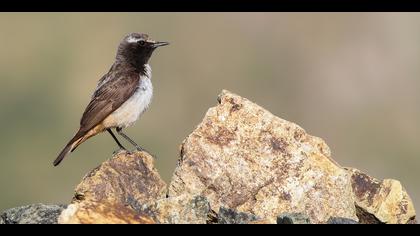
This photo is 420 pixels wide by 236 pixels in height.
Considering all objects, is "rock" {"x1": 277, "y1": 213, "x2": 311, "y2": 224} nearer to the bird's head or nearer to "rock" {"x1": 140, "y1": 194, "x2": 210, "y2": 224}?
"rock" {"x1": 140, "y1": 194, "x2": 210, "y2": 224}

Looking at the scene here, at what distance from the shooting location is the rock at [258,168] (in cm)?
1656

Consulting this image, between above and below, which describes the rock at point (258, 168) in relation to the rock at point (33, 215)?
above

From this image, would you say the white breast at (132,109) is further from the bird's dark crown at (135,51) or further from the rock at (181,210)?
the rock at (181,210)

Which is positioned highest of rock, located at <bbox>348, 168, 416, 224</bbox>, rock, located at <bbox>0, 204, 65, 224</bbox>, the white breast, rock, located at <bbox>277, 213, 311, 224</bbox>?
the white breast

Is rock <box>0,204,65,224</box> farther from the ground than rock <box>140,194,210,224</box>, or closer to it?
closer to it

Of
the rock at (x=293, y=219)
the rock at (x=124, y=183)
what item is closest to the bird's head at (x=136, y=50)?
the rock at (x=124, y=183)

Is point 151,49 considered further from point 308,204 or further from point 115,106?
point 308,204

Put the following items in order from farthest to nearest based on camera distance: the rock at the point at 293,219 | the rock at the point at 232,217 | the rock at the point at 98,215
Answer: the rock at the point at 232,217
the rock at the point at 293,219
the rock at the point at 98,215

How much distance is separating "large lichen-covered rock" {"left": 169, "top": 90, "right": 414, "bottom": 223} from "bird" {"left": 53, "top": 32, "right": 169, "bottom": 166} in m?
3.37

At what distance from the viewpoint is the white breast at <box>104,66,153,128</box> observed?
21.0 meters

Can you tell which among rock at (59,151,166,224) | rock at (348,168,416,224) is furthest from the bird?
rock at (348,168,416,224)

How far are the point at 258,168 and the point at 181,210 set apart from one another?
281 centimetres
